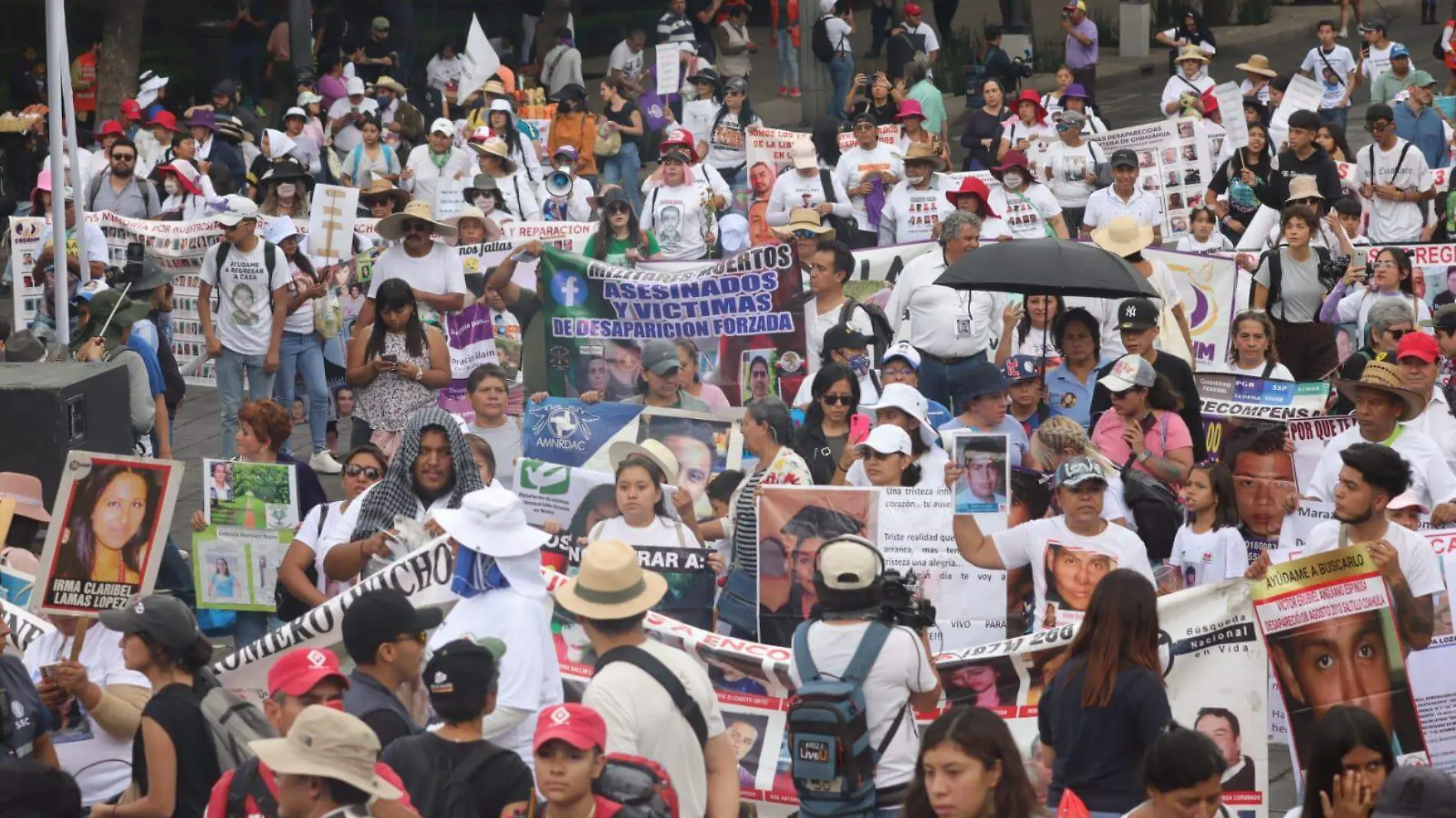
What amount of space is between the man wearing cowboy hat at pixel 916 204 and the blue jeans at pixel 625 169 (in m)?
6.24

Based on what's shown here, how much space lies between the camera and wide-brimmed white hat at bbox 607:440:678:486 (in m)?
8.72

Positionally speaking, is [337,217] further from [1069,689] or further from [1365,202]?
[1069,689]

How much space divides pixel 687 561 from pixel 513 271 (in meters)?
→ 5.76

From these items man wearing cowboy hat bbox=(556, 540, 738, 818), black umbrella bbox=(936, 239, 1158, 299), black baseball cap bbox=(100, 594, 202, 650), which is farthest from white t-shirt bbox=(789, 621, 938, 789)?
black umbrella bbox=(936, 239, 1158, 299)

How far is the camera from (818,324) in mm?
11602

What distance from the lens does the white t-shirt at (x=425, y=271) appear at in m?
12.2

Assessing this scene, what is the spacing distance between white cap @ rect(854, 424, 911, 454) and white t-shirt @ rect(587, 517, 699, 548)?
2.72 ft

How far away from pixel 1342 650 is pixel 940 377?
491cm

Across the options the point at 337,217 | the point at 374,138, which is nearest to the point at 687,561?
the point at 337,217

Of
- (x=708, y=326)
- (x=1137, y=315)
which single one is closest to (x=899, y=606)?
(x=1137, y=315)

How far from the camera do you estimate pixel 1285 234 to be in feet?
41.3

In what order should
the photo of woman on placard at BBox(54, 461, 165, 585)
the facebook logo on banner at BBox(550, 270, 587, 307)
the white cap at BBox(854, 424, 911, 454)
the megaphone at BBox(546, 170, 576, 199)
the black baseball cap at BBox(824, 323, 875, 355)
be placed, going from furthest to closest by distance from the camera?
the megaphone at BBox(546, 170, 576, 199) → the facebook logo on banner at BBox(550, 270, 587, 307) → the black baseball cap at BBox(824, 323, 875, 355) → the white cap at BBox(854, 424, 911, 454) → the photo of woman on placard at BBox(54, 461, 165, 585)

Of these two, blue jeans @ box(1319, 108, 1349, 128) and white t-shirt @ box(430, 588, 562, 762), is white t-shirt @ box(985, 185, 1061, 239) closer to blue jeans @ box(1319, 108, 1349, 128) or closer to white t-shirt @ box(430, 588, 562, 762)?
blue jeans @ box(1319, 108, 1349, 128)

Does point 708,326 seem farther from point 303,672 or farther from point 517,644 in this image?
point 303,672
